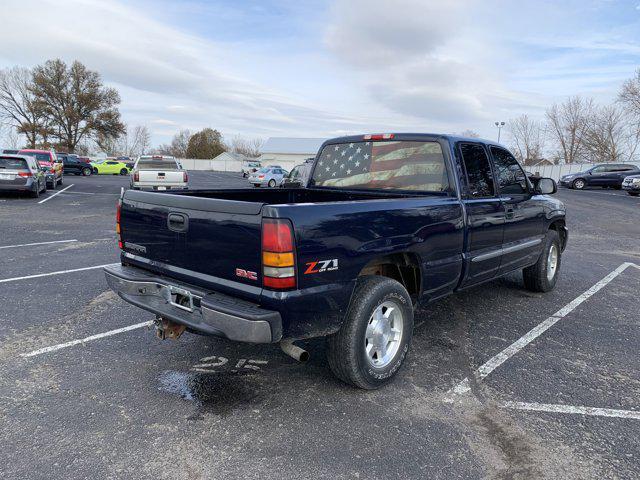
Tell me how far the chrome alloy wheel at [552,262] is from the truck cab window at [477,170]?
78.1 inches

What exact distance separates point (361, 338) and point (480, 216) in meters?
1.88

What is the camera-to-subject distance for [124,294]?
3.49 meters

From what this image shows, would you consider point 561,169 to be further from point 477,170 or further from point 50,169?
point 477,170

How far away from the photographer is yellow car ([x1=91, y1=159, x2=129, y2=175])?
43500 millimetres

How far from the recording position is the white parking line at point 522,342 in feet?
11.5

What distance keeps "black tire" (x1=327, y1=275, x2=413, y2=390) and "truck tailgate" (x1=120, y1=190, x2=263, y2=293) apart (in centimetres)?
73

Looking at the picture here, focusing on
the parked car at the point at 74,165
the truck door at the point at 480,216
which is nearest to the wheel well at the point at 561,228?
the truck door at the point at 480,216

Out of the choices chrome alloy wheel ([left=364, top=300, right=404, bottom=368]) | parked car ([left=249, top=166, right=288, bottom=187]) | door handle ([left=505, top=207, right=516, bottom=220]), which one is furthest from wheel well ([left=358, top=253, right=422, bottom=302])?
parked car ([left=249, top=166, right=288, bottom=187])

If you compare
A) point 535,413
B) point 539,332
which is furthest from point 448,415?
point 539,332

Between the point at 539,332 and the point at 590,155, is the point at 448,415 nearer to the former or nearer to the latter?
the point at 539,332

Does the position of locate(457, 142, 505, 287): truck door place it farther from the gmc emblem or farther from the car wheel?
the car wheel

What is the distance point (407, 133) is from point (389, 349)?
6.87 feet

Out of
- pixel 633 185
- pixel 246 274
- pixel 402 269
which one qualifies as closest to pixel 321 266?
pixel 246 274

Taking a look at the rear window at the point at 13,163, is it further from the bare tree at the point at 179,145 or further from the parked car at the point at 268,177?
the bare tree at the point at 179,145
